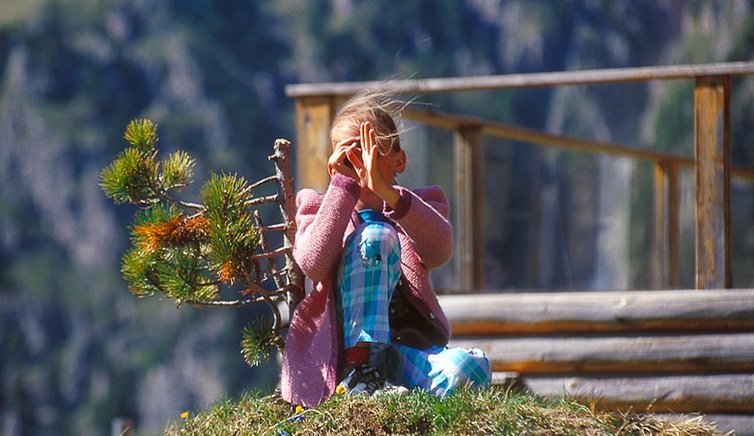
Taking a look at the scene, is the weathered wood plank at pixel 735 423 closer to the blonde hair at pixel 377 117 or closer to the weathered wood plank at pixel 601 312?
the weathered wood plank at pixel 601 312

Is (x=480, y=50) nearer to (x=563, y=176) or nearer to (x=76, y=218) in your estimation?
(x=563, y=176)

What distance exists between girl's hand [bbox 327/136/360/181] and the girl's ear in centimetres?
13

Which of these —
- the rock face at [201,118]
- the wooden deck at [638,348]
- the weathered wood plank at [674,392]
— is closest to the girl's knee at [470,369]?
the wooden deck at [638,348]

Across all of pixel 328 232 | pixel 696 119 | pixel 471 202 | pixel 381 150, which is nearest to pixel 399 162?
pixel 381 150

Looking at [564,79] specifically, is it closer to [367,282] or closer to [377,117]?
[377,117]

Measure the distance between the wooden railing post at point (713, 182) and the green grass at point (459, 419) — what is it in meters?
A: 1.93

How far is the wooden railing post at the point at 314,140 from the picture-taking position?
5629 mm

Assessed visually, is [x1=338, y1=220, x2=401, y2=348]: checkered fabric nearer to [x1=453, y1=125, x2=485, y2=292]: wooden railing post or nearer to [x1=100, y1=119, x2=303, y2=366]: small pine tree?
[x1=100, y1=119, x2=303, y2=366]: small pine tree

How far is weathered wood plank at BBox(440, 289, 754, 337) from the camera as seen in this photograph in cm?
504

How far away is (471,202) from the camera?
715cm

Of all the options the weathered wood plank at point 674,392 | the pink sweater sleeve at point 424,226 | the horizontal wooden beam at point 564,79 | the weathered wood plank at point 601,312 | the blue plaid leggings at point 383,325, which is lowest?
the weathered wood plank at point 674,392

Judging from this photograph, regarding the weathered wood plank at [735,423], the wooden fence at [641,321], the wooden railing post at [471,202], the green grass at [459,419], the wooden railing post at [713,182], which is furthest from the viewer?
the wooden railing post at [471,202]

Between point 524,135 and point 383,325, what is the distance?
411 cm

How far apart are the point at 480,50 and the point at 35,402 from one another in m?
11.7
